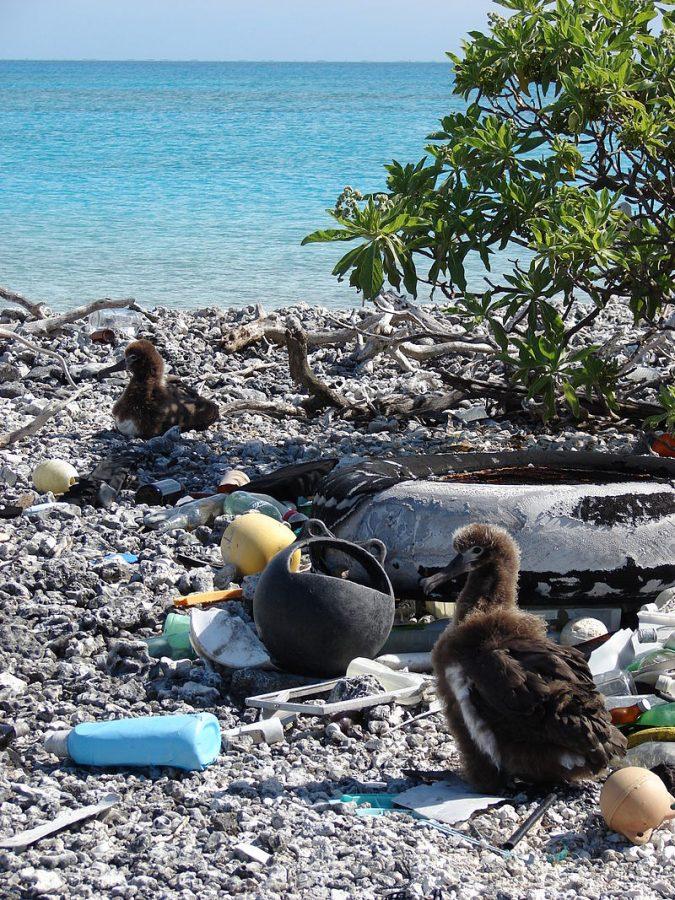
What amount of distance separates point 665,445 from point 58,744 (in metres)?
4.58

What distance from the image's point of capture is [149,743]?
13.3 ft

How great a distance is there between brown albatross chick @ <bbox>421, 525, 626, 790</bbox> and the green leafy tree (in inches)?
119

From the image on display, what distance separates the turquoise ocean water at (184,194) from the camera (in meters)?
18.6

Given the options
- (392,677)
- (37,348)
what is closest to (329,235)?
(392,677)

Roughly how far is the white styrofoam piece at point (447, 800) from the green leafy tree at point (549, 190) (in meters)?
3.36

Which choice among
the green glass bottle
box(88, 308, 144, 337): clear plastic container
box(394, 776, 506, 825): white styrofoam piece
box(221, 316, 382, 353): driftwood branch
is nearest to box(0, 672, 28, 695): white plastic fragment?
box(394, 776, 506, 825): white styrofoam piece

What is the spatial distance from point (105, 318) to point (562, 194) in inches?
274

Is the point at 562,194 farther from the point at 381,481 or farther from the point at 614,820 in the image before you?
the point at 614,820

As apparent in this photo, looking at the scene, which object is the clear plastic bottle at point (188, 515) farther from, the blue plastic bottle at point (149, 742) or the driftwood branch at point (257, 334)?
the driftwood branch at point (257, 334)

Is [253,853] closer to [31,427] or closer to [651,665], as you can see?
[651,665]

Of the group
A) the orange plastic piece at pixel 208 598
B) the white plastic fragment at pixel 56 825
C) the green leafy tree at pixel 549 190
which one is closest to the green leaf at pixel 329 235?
the green leafy tree at pixel 549 190

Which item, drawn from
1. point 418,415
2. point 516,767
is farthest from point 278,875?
point 418,415

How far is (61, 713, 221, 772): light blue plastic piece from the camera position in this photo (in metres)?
4.04

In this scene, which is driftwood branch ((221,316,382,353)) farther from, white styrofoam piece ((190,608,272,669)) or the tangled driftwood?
white styrofoam piece ((190,608,272,669))
